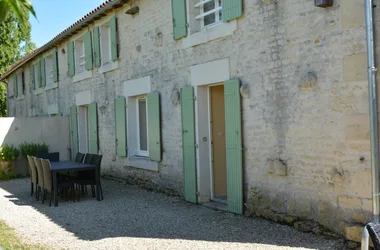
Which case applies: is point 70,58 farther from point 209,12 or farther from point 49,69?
point 209,12

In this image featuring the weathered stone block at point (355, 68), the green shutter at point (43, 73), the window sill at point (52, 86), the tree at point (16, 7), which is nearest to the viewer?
the tree at point (16, 7)

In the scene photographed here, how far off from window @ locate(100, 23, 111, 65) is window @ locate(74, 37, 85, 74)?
1.86 metres

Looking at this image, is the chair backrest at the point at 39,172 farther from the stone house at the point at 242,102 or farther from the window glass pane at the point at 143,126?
the window glass pane at the point at 143,126

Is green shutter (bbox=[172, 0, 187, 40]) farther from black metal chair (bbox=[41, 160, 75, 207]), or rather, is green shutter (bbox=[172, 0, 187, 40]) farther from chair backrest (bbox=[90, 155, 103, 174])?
black metal chair (bbox=[41, 160, 75, 207])

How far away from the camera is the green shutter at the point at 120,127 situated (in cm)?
998

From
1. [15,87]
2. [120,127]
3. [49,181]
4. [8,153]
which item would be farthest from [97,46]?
[15,87]

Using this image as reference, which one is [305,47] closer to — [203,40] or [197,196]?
[203,40]

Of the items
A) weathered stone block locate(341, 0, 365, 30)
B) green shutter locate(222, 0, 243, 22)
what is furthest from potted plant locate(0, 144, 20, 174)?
weathered stone block locate(341, 0, 365, 30)

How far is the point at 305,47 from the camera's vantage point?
5.42 m

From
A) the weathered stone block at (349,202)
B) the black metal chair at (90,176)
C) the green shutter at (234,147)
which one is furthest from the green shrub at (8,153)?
the weathered stone block at (349,202)

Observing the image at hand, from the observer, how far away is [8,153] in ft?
40.1

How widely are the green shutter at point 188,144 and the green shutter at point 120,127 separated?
8.72ft

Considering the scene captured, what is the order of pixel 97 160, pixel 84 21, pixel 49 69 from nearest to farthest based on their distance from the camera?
pixel 97 160 < pixel 84 21 < pixel 49 69

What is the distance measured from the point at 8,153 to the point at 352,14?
10379 mm
